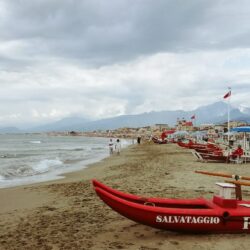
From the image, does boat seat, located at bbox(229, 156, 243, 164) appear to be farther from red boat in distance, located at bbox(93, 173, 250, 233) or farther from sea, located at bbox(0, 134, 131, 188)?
red boat in distance, located at bbox(93, 173, 250, 233)

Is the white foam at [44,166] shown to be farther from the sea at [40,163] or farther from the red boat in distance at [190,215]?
the red boat in distance at [190,215]

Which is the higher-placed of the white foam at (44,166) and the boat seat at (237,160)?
the boat seat at (237,160)

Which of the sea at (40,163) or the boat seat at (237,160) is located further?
the boat seat at (237,160)

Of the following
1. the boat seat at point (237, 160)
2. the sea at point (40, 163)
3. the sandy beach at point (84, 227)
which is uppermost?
the boat seat at point (237, 160)

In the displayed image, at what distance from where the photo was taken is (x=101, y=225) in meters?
7.36

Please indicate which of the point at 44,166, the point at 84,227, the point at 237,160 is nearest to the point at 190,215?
the point at 84,227

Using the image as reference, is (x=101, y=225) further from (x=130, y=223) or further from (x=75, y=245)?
(x=75, y=245)

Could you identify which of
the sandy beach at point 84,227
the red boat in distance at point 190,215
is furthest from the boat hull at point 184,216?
the sandy beach at point 84,227

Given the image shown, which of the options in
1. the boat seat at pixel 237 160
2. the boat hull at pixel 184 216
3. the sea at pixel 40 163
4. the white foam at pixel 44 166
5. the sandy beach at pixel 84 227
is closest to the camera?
the sandy beach at pixel 84 227

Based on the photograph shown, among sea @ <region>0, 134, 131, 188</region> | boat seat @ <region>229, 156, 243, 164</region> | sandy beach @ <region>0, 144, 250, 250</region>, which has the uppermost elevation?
boat seat @ <region>229, 156, 243, 164</region>

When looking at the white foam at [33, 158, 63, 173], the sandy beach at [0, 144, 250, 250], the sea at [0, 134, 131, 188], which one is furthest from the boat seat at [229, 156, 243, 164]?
the white foam at [33, 158, 63, 173]

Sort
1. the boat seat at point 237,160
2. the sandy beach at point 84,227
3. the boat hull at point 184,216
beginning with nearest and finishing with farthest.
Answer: the sandy beach at point 84,227 → the boat hull at point 184,216 → the boat seat at point 237,160

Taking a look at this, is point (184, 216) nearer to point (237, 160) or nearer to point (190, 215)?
point (190, 215)

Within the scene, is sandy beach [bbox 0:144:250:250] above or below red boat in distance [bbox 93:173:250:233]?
below
